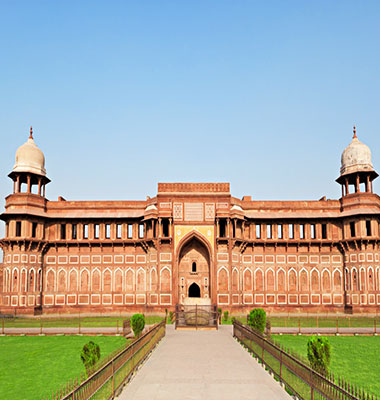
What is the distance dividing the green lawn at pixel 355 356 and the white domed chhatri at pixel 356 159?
20352 millimetres

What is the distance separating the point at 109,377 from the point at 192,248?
3010 centimetres

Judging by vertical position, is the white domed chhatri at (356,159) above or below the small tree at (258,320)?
above

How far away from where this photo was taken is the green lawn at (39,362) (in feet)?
40.5

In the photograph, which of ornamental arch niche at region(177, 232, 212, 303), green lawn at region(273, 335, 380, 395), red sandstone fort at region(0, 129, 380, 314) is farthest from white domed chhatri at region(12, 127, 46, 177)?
green lawn at region(273, 335, 380, 395)

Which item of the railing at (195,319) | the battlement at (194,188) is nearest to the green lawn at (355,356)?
the railing at (195,319)

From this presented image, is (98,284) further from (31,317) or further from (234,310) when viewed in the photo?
(234,310)

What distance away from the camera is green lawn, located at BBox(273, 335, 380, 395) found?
13.4 m

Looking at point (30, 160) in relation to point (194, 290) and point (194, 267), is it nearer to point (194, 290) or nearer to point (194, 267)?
point (194, 267)

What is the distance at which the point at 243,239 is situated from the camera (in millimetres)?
39312

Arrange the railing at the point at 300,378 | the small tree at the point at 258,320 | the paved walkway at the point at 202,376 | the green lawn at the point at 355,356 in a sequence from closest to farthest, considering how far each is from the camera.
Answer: the railing at the point at 300,378
the paved walkway at the point at 202,376
the green lawn at the point at 355,356
the small tree at the point at 258,320

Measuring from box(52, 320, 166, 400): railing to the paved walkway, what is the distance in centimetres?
33

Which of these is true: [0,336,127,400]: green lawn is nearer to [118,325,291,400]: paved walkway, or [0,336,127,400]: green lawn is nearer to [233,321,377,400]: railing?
[118,325,291,400]: paved walkway

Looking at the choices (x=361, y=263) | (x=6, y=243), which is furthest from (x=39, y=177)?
(x=361, y=263)

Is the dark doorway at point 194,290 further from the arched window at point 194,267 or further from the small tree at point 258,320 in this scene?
the small tree at point 258,320
